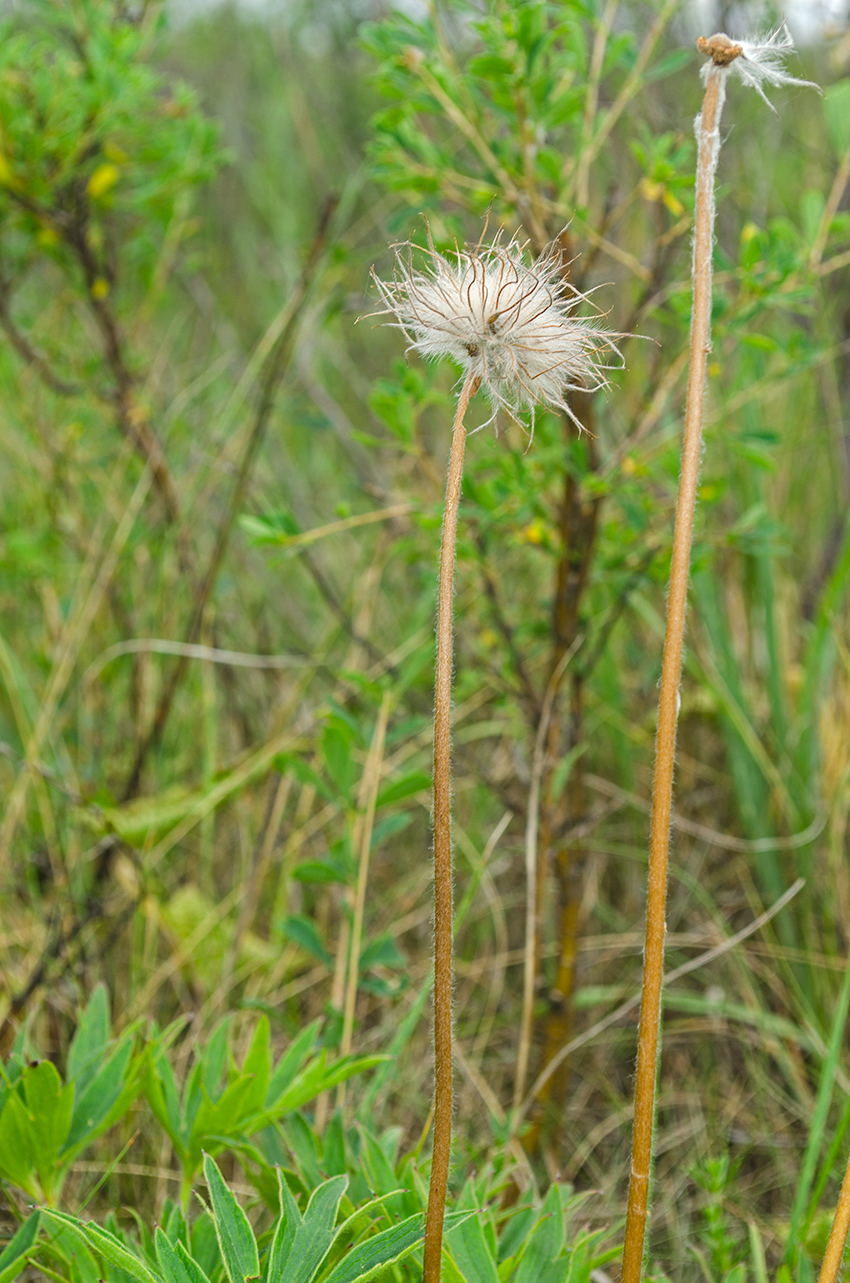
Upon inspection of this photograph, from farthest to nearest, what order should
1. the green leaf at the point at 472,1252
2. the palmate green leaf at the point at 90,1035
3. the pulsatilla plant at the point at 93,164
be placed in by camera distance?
the pulsatilla plant at the point at 93,164 < the palmate green leaf at the point at 90,1035 < the green leaf at the point at 472,1252

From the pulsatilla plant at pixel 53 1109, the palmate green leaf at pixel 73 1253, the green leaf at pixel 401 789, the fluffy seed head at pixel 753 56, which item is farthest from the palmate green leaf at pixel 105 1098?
the fluffy seed head at pixel 753 56

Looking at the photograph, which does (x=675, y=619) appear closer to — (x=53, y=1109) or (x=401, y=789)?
(x=53, y=1109)

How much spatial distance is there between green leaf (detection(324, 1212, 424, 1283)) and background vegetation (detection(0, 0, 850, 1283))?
0.09m

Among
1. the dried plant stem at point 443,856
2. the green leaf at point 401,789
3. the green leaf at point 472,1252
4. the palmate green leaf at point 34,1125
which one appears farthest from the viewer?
the green leaf at point 401,789

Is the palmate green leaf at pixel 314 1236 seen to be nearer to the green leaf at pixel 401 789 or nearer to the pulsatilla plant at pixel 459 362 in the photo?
the pulsatilla plant at pixel 459 362

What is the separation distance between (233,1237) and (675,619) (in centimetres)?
50

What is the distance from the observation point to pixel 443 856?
617mm

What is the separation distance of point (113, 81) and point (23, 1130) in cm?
163

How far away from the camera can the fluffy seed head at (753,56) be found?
62 centimetres

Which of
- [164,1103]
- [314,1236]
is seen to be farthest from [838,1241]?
[164,1103]

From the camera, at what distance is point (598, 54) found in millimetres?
1361

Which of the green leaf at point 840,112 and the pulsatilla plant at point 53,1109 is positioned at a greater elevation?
the green leaf at point 840,112

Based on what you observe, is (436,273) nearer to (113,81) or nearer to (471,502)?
(471,502)

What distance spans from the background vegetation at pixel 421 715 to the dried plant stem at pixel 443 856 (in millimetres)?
195
